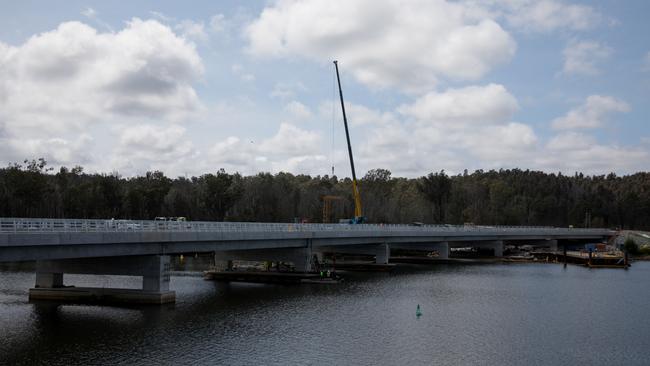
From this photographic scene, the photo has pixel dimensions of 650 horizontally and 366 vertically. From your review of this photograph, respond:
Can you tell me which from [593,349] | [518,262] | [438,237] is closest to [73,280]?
[593,349]

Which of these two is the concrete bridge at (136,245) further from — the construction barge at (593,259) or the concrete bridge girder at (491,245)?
the concrete bridge girder at (491,245)

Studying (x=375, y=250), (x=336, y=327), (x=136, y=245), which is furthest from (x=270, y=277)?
(x=336, y=327)

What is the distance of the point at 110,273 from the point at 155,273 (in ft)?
15.2

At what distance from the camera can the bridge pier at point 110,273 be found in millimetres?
55500

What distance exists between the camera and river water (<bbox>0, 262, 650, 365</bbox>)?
1479 inches

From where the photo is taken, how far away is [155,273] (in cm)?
5572

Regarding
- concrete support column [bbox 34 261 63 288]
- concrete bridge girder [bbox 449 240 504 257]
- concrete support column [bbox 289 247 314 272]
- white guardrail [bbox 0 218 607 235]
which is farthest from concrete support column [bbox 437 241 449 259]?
concrete support column [bbox 34 261 63 288]

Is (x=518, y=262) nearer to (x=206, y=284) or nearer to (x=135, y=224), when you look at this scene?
(x=206, y=284)

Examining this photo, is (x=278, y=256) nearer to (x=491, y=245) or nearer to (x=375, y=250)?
(x=375, y=250)

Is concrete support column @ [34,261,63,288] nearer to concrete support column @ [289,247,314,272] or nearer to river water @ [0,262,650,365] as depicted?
river water @ [0,262,650,365]

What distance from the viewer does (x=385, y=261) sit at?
105688 mm

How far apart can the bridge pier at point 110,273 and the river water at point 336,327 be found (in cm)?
202

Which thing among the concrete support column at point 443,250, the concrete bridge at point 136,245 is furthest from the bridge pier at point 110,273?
the concrete support column at point 443,250

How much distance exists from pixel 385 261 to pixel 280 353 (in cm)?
6897
